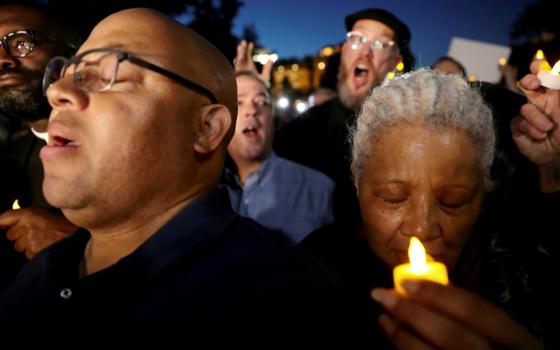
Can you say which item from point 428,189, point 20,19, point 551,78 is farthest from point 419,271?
point 20,19

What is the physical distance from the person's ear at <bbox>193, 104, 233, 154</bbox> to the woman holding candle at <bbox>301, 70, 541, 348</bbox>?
728 mm

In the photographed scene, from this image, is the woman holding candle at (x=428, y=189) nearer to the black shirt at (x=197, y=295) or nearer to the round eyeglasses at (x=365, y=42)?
the black shirt at (x=197, y=295)

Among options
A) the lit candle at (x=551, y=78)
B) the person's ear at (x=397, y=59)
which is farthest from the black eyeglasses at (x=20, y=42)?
the lit candle at (x=551, y=78)

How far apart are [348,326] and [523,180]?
1.78 metres

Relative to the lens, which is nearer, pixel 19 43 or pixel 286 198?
pixel 19 43

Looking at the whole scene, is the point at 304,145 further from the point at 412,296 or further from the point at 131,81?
the point at 412,296

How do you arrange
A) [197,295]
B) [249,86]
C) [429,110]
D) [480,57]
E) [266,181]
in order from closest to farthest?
[197,295] → [429,110] → [266,181] → [249,86] → [480,57]

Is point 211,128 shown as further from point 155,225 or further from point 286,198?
point 286,198

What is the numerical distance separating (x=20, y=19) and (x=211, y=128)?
2468 millimetres

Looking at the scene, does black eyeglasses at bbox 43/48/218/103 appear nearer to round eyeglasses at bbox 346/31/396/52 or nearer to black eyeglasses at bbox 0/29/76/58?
black eyeglasses at bbox 0/29/76/58

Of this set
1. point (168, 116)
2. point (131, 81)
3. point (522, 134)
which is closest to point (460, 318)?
point (168, 116)

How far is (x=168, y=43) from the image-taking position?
168cm

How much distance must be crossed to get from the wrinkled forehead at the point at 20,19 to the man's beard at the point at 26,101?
32 cm

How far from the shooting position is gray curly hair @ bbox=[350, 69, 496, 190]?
1945 mm
